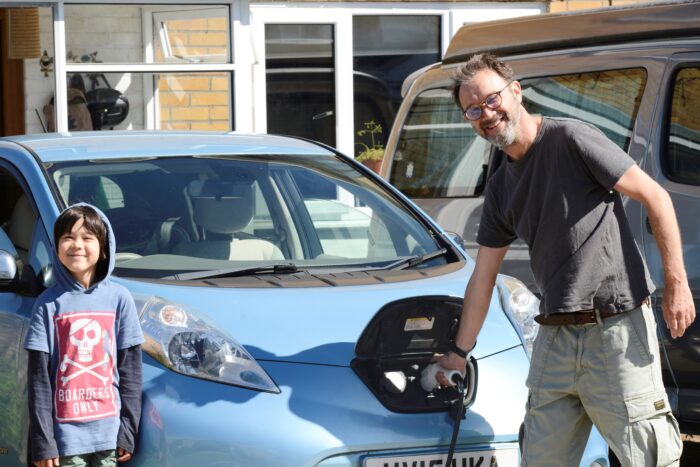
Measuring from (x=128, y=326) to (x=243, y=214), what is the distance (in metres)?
1.25

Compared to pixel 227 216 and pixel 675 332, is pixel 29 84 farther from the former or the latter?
pixel 675 332

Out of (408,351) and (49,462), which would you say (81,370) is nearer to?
(49,462)

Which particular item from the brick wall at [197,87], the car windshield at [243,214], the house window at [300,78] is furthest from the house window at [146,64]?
the car windshield at [243,214]

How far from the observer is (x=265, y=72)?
11492 mm

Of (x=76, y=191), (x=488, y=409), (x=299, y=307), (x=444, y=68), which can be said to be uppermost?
(x=444, y=68)

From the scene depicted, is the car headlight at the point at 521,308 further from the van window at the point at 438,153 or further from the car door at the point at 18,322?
the van window at the point at 438,153

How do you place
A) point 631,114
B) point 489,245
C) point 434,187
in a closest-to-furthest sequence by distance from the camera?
point 489,245 < point 631,114 < point 434,187

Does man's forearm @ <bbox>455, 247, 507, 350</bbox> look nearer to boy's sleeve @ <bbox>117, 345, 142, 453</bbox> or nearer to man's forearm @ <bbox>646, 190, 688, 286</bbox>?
man's forearm @ <bbox>646, 190, 688, 286</bbox>

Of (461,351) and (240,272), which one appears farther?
(240,272)

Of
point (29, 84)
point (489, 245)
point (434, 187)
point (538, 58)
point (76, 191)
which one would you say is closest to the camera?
point (489, 245)

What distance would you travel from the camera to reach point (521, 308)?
194 inches

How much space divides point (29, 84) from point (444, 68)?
5152mm

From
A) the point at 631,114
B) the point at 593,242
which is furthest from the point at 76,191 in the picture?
the point at 631,114

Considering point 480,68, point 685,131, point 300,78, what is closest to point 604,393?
point 480,68
